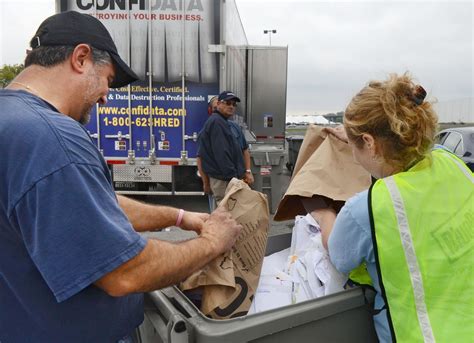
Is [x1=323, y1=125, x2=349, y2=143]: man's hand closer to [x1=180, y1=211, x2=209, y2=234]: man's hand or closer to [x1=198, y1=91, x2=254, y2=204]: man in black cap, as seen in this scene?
[x1=180, y1=211, x2=209, y2=234]: man's hand

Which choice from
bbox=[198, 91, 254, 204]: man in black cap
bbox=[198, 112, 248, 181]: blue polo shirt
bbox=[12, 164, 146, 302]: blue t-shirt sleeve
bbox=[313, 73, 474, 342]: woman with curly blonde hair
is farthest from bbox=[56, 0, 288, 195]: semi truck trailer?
bbox=[12, 164, 146, 302]: blue t-shirt sleeve

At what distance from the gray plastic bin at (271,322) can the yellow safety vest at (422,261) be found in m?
0.18

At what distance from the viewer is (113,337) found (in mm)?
1428

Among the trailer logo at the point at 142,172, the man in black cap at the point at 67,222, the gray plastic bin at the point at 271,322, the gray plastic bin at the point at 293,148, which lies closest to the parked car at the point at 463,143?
the gray plastic bin at the point at 293,148

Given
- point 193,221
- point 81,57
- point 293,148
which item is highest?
point 81,57

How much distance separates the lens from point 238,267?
1710mm

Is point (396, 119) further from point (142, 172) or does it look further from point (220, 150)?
point (142, 172)

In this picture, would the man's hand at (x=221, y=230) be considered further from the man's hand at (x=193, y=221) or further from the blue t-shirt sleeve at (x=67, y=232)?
the blue t-shirt sleeve at (x=67, y=232)

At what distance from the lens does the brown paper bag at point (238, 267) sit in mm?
1611

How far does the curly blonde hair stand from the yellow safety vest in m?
0.13

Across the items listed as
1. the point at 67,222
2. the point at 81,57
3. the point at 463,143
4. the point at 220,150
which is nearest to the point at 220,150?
the point at 220,150

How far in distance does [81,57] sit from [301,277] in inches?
50.1

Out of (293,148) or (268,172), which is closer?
(268,172)

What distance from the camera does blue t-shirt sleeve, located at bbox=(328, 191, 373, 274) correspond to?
1.45 metres
